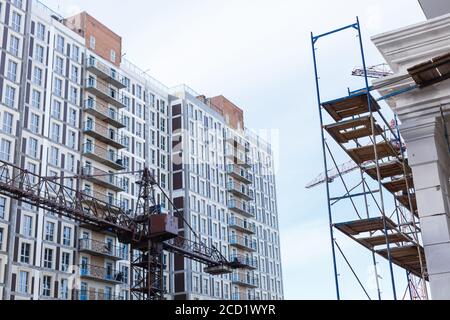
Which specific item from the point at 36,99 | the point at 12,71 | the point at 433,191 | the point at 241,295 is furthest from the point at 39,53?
the point at 433,191

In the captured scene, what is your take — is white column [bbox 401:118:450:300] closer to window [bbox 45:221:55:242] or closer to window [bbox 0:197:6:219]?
window [bbox 0:197:6:219]

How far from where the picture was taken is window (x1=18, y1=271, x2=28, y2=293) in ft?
151

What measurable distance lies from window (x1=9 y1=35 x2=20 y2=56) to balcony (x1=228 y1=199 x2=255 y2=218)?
114ft

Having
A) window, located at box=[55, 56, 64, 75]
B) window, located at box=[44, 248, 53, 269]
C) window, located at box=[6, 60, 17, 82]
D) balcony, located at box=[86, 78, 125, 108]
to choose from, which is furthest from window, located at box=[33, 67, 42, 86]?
window, located at box=[44, 248, 53, 269]

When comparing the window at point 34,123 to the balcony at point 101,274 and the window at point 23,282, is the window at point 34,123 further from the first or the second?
the balcony at point 101,274

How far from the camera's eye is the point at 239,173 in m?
81.2

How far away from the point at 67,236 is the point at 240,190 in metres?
32.4

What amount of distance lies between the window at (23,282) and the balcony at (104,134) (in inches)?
609

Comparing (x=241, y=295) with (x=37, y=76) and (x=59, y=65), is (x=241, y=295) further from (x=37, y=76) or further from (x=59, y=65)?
(x=37, y=76)

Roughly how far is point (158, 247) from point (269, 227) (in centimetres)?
3780

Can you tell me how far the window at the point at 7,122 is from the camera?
48.6 metres

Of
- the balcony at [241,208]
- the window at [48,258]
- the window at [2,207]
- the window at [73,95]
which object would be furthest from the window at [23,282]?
the balcony at [241,208]
